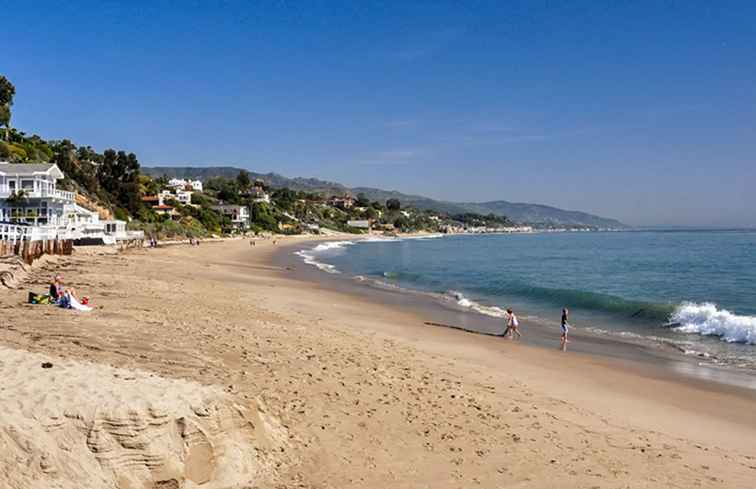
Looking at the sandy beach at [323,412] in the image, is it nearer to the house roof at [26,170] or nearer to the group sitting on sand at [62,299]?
the group sitting on sand at [62,299]

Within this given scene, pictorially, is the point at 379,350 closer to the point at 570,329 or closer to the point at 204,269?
the point at 570,329

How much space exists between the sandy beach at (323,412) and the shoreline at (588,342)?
31.3 inches

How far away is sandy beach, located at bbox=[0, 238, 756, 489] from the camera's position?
5.71 metres

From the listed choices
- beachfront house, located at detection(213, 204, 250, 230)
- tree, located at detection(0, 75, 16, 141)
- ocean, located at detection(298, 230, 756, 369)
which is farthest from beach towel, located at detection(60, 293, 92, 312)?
beachfront house, located at detection(213, 204, 250, 230)

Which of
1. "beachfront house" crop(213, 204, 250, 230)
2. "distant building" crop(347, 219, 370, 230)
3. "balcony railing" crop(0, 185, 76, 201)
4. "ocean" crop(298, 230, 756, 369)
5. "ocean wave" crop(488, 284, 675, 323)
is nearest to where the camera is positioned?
"ocean" crop(298, 230, 756, 369)

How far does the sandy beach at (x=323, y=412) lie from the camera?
571 centimetres

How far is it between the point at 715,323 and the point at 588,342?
5740mm

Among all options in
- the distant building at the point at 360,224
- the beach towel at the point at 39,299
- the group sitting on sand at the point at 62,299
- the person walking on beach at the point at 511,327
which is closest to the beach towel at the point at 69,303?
the group sitting on sand at the point at 62,299

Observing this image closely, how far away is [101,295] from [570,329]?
1558 cm

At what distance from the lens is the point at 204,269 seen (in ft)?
112

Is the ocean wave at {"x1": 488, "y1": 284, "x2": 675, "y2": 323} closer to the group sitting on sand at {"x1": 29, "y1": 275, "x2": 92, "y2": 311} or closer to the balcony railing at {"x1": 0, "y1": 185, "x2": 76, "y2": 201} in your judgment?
the group sitting on sand at {"x1": 29, "y1": 275, "x2": 92, "y2": 311}

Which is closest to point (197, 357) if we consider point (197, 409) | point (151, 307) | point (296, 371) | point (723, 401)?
point (296, 371)

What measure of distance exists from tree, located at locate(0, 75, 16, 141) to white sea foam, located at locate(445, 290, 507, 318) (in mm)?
60507

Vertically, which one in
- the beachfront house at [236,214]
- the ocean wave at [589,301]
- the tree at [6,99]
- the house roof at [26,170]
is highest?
the tree at [6,99]
